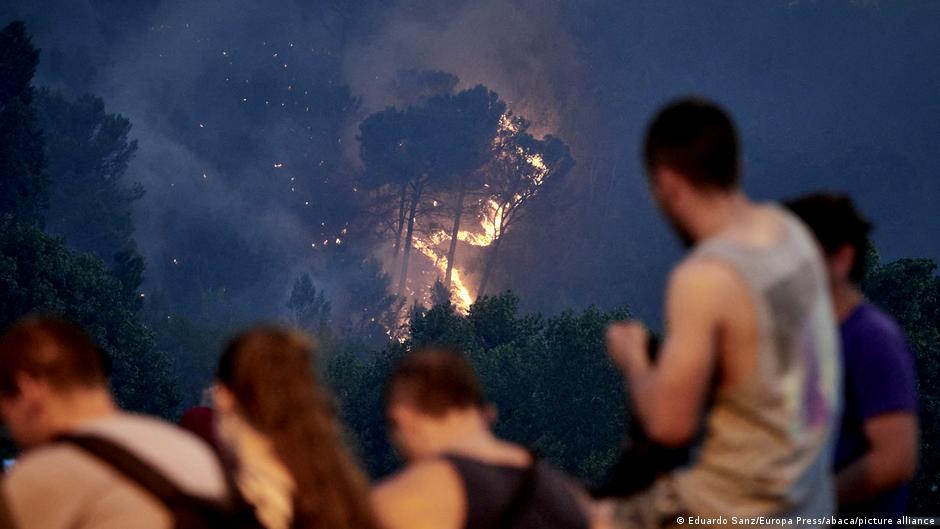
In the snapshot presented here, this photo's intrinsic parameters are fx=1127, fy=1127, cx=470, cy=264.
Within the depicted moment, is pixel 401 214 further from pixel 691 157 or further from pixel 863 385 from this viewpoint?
pixel 691 157

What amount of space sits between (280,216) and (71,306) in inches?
2738

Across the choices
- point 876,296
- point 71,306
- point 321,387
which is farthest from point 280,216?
point 321,387

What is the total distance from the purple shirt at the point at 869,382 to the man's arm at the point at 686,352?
0.98m

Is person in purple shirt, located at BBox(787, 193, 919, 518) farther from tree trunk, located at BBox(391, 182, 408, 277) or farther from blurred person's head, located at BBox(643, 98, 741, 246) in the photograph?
tree trunk, located at BBox(391, 182, 408, 277)

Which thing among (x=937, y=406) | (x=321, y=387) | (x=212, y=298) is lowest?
(x=321, y=387)

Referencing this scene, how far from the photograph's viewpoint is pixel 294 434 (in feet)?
9.53

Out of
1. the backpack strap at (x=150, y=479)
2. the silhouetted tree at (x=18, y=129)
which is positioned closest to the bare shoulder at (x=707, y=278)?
the backpack strap at (x=150, y=479)

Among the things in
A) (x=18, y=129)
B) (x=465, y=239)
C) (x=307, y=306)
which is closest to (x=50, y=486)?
(x=18, y=129)

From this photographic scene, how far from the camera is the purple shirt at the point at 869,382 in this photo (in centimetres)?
341

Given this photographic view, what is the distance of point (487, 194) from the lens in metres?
119

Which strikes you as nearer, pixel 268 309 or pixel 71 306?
pixel 71 306

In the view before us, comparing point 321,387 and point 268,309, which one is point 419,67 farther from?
point 321,387

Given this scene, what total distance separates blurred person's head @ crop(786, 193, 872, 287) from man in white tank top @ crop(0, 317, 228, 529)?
6.42ft

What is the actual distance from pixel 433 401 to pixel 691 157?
1.00 m
